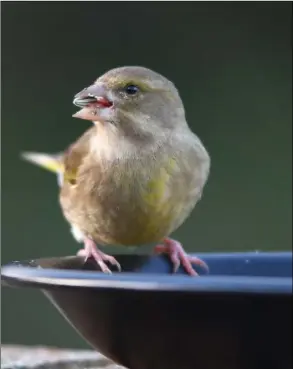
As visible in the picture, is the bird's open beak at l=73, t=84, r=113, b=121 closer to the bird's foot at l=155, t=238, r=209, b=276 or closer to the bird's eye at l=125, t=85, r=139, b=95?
the bird's eye at l=125, t=85, r=139, b=95

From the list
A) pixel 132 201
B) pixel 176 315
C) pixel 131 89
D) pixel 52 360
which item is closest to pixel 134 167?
pixel 132 201

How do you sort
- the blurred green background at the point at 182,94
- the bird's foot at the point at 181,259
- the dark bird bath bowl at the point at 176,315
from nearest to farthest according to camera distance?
the dark bird bath bowl at the point at 176,315, the bird's foot at the point at 181,259, the blurred green background at the point at 182,94

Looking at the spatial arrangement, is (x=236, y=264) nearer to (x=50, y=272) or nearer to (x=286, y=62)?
(x=50, y=272)

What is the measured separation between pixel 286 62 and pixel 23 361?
3.90 m

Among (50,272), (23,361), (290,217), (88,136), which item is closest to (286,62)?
(290,217)

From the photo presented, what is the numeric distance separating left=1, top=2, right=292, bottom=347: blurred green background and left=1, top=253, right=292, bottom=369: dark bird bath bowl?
3918 mm

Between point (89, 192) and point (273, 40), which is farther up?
point (89, 192)

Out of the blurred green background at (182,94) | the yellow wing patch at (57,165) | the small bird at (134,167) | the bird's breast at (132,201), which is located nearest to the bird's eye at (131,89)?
the small bird at (134,167)

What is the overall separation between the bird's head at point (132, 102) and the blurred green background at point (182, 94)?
2.92 meters

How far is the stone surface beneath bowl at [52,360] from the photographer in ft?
7.91

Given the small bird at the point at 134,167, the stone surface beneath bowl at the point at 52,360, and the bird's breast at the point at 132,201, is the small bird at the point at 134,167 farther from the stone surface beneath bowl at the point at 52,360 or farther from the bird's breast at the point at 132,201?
the stone surface beneath bowl at the point at 52,360

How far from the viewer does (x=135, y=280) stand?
149 cm

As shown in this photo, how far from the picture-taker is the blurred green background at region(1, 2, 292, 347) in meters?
5.72

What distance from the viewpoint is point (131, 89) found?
2.55 meters
